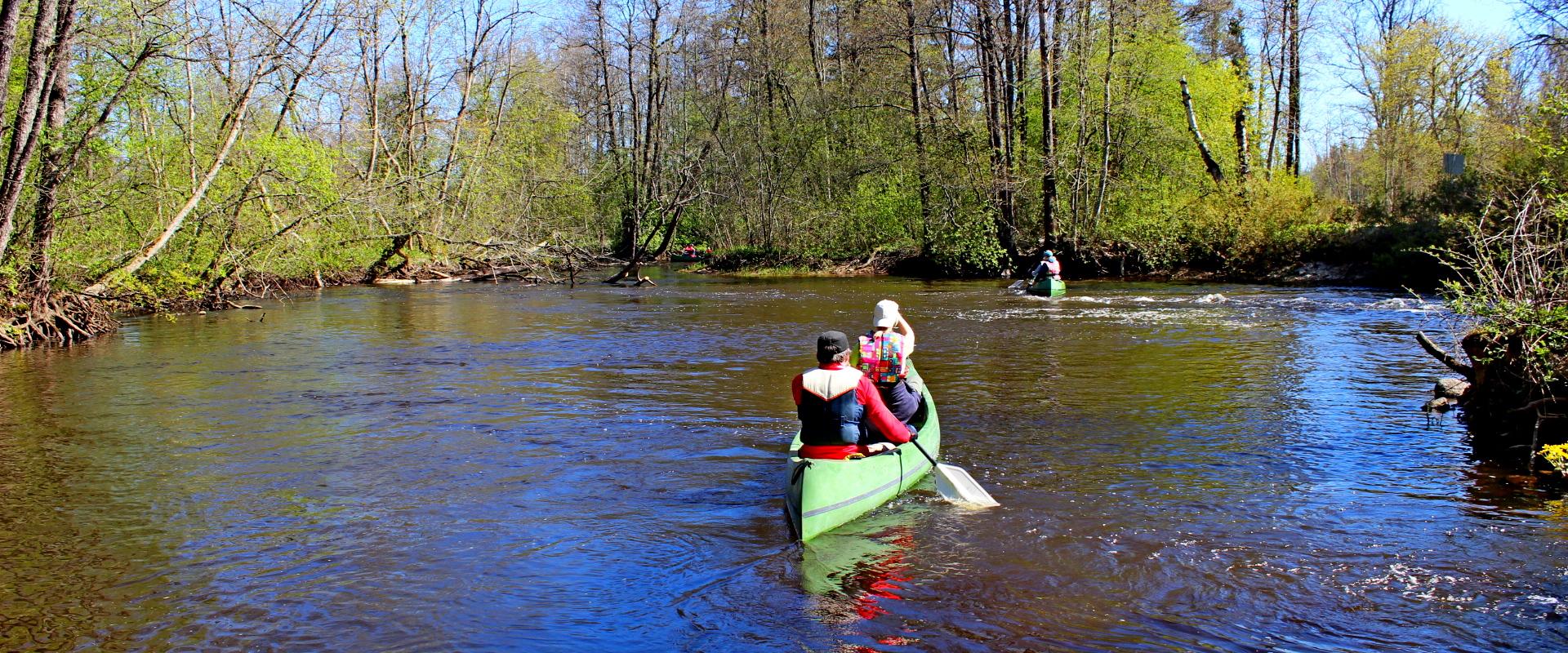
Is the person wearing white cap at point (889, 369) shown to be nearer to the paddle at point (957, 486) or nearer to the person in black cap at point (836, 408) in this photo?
the paddle at point (957, 486)

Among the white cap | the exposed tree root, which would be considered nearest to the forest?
the exposed tree root

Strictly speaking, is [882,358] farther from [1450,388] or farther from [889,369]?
[1450,388]

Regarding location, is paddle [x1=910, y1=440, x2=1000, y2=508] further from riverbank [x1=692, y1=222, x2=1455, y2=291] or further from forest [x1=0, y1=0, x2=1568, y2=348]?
riverbank [x1=692, y1=222, x2=1455, y2=291]

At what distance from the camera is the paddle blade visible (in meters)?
7.61

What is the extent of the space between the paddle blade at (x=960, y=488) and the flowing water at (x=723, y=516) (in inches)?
5.4

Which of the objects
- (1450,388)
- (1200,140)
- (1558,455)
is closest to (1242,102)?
(1200,140)

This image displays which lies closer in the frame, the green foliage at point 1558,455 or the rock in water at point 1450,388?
the green foliage at point 1558,455

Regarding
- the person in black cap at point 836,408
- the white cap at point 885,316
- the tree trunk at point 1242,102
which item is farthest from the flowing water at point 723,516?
the tree trunk at point 1242,102

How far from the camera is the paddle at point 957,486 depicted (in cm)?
761

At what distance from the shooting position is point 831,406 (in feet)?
23.9

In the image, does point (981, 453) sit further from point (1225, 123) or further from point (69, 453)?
point (1225, 123)

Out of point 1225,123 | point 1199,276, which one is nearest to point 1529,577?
point 1199,276

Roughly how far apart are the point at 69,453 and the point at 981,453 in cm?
822

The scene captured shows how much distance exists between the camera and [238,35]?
18734mm
